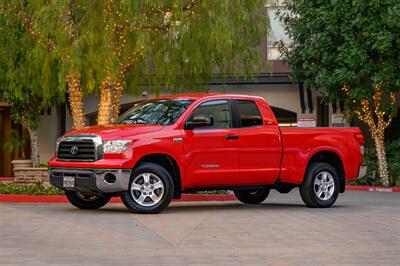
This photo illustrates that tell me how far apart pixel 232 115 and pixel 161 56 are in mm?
4413

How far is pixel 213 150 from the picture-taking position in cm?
1596

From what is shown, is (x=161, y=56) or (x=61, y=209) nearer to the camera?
(x=61, y=209)

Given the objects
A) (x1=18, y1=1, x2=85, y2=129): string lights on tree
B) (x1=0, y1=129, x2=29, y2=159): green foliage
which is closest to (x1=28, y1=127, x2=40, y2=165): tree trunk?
(x1=0, y1=129, x2=29, y2=159): green foliage

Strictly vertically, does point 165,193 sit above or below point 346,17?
below

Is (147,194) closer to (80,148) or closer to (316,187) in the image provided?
(80,148)

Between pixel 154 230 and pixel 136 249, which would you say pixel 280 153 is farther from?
pixel 136 249

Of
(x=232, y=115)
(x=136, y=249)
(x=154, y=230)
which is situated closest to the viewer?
(x=136, y=249)

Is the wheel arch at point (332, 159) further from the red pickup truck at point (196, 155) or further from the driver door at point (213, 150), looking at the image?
the driver door at point (213, 150)

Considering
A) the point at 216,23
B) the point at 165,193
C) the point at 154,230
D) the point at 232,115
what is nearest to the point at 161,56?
the point at 216,23

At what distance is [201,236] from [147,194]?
3.18 meters

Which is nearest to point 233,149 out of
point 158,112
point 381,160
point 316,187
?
point 158,112

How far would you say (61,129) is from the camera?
34594 mm

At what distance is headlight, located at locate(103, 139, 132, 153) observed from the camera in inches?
592

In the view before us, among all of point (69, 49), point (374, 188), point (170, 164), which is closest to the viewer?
point (170, 164)
